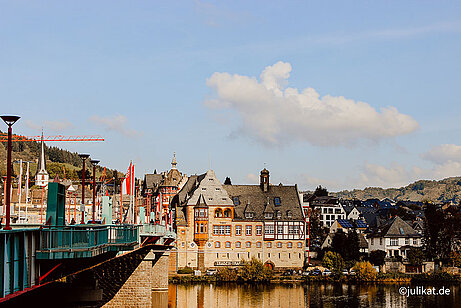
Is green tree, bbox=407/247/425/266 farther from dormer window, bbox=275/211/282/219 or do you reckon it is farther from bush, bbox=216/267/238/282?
bush, bbox=216/267/238/282

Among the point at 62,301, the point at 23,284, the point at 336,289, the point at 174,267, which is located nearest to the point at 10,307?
the point at 62,301

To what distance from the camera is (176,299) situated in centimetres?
7694

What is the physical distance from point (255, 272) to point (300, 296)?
1760 cm

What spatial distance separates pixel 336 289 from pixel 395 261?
2219cm

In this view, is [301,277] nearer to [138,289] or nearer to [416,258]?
[416,258]

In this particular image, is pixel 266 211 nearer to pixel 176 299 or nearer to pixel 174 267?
pixel 174 267

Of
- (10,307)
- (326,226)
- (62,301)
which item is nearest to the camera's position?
(10,307)

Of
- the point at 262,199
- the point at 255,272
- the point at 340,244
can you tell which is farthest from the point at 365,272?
the point at 262,199

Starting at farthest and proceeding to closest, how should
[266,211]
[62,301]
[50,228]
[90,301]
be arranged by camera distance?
[266,211] < [90,301] < [62,301] < [50,228]

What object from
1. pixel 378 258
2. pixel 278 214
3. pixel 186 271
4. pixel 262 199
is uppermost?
pixel 262 199

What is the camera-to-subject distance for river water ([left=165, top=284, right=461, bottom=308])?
74.4 m

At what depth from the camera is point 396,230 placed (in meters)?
117

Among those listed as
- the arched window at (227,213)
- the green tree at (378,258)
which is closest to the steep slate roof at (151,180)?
the arched window at (227,213)

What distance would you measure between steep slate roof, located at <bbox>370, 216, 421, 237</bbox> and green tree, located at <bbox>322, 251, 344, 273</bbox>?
15.7 m
